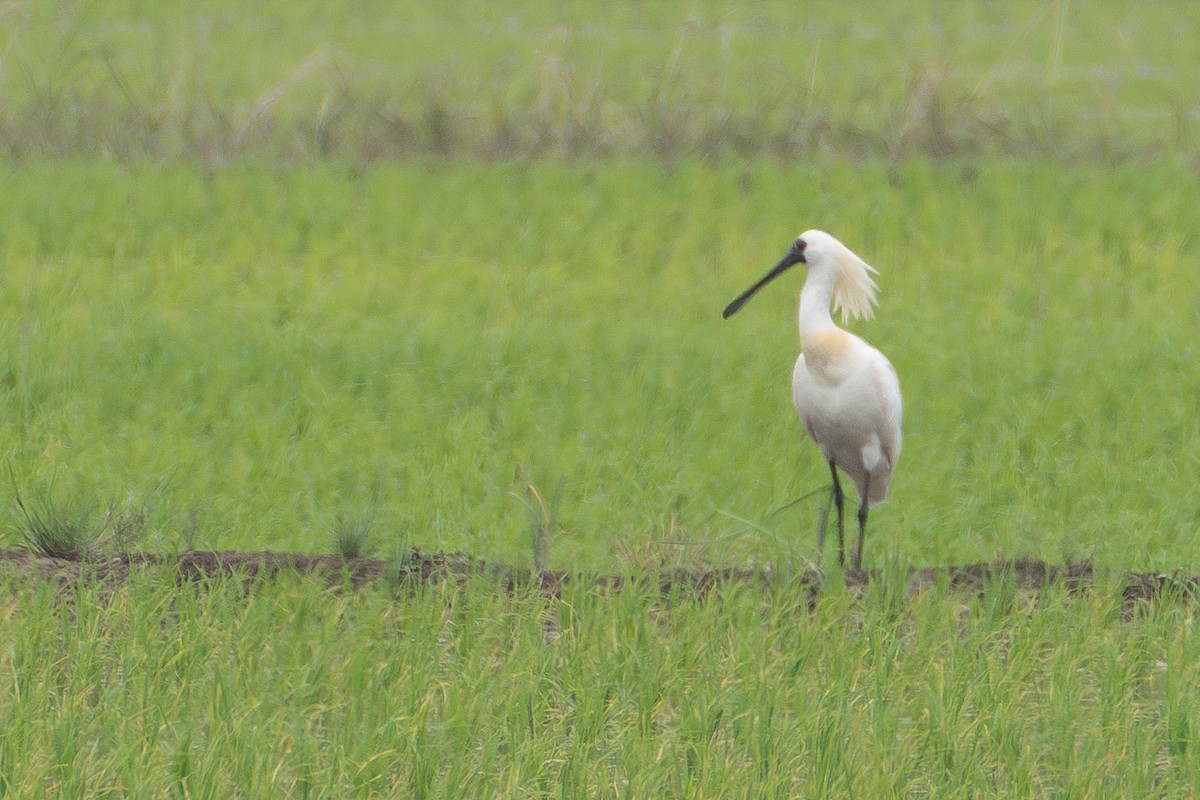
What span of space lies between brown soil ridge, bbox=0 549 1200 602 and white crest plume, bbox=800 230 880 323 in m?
1.08

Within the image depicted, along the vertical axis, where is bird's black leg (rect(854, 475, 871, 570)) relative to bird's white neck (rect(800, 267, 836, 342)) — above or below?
below

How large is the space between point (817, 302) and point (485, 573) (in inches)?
66.6

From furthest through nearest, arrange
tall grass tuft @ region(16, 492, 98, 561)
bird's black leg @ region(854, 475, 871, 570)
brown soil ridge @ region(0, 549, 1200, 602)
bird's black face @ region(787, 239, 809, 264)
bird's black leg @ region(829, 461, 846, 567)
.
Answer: bird's black face @ region(787, 239, 809, 264) < bird's black leg @ region(829, 461, 846, 567) < bird's black leg @ region(854, 475, 871, 570) < tall grass tuft @ region(16, 492, 98, 561) < brown soil ridge @ region(0, 549, 1200, 602)

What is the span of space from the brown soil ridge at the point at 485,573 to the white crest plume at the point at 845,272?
1.08 metres

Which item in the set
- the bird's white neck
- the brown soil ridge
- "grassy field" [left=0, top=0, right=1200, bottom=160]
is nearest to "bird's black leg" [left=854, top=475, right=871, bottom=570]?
the brown soil ridge

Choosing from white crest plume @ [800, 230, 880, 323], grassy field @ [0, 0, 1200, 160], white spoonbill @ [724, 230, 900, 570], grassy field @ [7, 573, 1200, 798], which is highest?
grassy field @ [0, 0, 1200, 160]

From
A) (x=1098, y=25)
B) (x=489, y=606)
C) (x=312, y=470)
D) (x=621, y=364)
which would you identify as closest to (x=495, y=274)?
(x=621, y=364)

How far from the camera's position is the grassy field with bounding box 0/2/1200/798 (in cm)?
479

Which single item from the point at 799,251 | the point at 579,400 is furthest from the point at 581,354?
the point at 799,251

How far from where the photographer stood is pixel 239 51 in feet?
53.5

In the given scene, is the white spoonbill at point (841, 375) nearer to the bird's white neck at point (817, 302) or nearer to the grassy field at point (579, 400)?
the bird's white neck at point (817, 302)

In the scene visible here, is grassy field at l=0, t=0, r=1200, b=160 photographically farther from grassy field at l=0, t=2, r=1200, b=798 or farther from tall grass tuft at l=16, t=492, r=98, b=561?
tall grass tuft at l=16, t=492, r=98, b=561

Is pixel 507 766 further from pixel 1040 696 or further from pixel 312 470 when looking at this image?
pixel 312 470

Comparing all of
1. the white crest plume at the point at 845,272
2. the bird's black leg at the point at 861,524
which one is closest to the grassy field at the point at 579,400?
the bird's black leg at the point at 861,524
